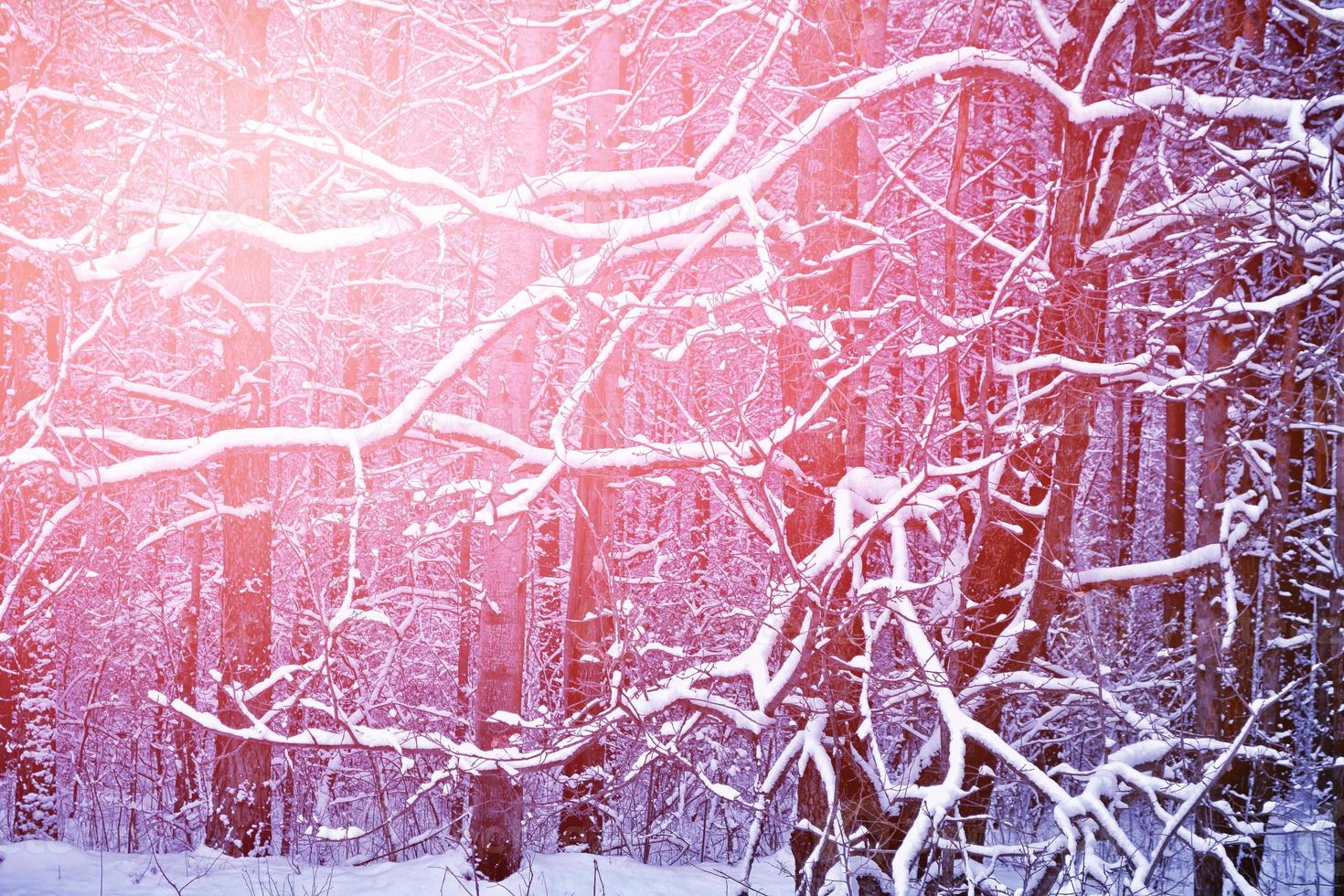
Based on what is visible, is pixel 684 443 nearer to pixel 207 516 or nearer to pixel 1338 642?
pixel 207 516

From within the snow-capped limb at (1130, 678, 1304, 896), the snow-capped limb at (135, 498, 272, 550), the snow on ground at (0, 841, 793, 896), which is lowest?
the snow on ground at (0, 841, 793, 896)

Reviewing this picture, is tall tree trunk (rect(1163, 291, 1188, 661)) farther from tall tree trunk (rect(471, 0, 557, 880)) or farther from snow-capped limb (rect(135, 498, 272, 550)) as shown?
snow-capped limb (rect(135, 498, 272, 550))

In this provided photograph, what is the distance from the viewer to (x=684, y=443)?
6.67 m

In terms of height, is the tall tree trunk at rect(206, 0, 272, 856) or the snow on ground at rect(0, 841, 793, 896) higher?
the tall tree trunk at rect(206, 0, 272, 856)

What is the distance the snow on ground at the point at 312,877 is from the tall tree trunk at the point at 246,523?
441 mm

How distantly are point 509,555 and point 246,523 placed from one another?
8.46 feet

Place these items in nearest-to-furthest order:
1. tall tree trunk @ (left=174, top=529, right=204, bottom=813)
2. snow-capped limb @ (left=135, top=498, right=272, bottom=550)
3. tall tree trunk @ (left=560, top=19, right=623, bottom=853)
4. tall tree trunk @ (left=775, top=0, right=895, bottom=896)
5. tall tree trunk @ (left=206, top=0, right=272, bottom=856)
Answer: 1. tall tree trunk @ (left=775, top=0, right=895, bottom=896)
2. snow-capped limb @ (left=135, top=498, right=272, bottom=550)
3. tall tree trunk @ (left=206, top=0, right=272, bottom=856)
4. tall tree trunk @ (left=560, top=19, right=623, bottom=853)
5. tall tree trunk @ (left=174, top=529, right=204, bottom=813)

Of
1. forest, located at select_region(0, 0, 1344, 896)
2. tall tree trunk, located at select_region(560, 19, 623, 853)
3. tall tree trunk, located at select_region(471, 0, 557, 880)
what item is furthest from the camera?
tall tree trunk, located at select_region(560, 19, 623, 853)

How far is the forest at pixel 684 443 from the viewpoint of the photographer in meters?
5.85

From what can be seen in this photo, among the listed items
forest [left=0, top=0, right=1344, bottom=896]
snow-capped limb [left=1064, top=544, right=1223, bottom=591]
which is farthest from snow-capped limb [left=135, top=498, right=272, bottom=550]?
snow-capped limb [left=1064, top=544, right=1223, bottom=591]

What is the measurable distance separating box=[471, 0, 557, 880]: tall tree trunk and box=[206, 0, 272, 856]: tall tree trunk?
218cm

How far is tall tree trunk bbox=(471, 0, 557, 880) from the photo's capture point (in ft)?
25.6

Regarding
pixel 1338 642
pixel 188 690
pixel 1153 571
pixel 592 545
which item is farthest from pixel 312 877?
pixel 1338 642

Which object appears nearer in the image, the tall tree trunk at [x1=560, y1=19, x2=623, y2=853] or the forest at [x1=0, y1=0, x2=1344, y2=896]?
the forest at [x1=0, y1=0, x2=1344, y2=896]
